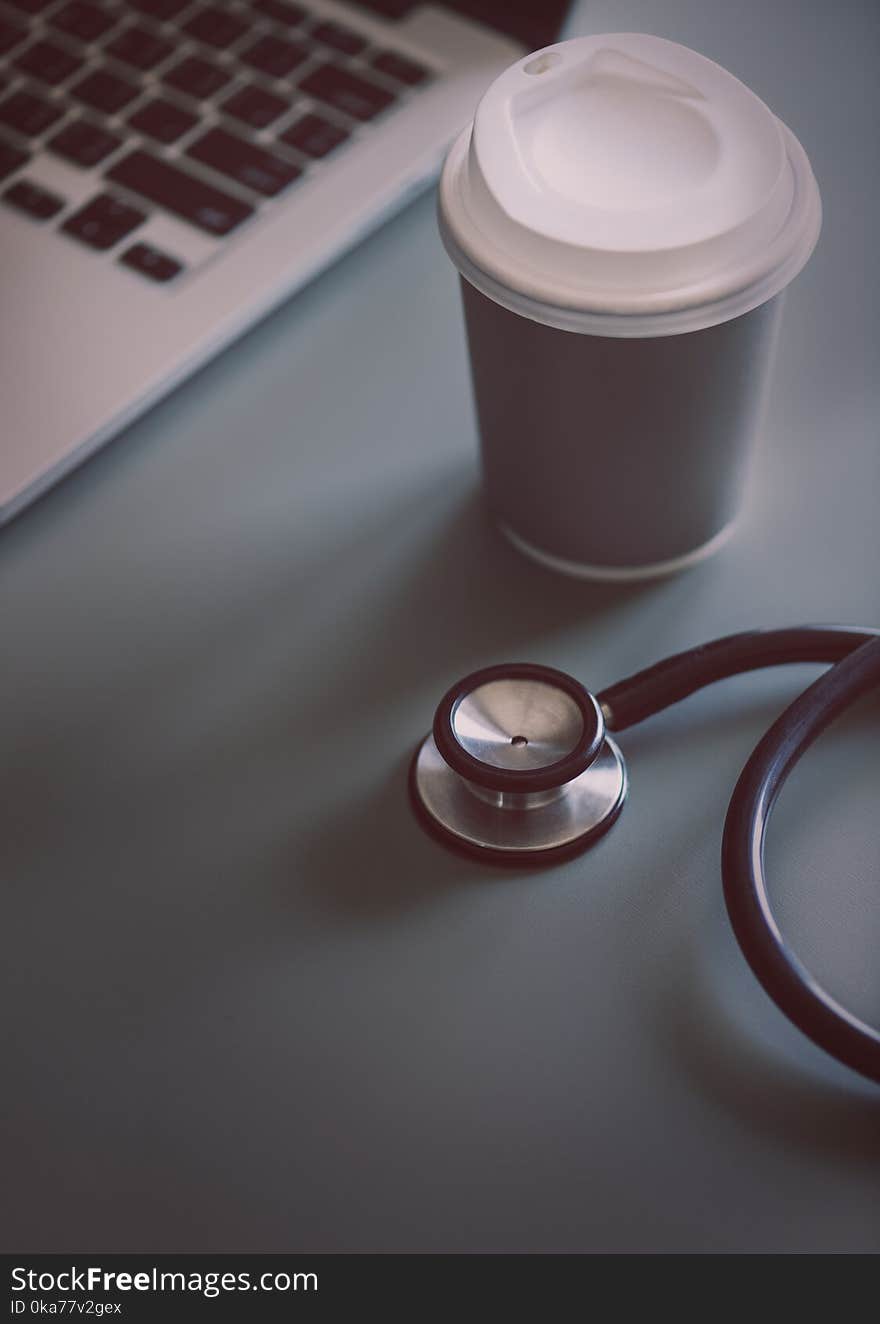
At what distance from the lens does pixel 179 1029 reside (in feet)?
1.56

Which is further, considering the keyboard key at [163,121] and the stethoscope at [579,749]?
the keyboard key at [163,121]

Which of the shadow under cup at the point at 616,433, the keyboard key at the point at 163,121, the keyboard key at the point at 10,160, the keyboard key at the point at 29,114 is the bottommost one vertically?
the shadow under cup at the point at 616,433

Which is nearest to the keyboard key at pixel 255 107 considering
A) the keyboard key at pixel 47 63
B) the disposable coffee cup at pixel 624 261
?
the keyboard key at pixel 47 63

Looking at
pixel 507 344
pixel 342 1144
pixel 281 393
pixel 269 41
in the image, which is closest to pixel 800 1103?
pixel 342 1144

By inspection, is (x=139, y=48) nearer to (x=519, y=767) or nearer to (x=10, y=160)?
(x=10, y=160)

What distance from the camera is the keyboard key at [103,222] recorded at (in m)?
0.69

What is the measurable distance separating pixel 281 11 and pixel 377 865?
21.7 inches

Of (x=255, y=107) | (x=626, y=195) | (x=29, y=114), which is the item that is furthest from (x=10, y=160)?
(x=626, y=195)

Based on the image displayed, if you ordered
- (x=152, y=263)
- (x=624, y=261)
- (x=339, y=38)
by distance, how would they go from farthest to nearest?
(x=339, y=38), (x=152, y=263), (x=624, y=261)

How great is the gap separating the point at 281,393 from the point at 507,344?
21cm

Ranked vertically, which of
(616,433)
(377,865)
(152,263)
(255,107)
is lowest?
(377,865)

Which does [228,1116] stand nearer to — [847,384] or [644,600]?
[644,600]

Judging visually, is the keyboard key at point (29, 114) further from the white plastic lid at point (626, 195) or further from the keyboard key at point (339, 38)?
the white plastic lid at point (626, 195)

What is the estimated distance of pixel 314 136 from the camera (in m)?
0.73
